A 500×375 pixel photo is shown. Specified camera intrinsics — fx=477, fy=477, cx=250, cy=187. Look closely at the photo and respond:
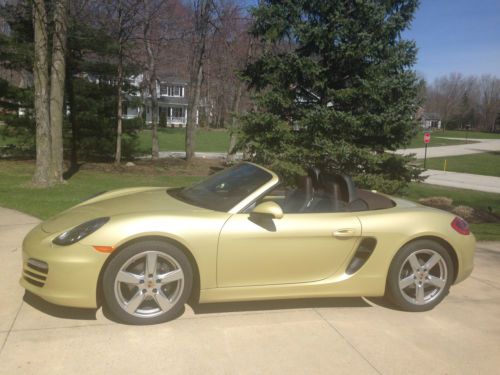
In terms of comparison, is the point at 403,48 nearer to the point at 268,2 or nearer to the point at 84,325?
the point at 268,2

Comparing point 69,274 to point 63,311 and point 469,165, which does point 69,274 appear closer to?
point 63,311

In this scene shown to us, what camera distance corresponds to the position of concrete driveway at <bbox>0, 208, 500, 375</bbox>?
317cm

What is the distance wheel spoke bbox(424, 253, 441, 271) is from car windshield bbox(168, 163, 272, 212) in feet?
5.41

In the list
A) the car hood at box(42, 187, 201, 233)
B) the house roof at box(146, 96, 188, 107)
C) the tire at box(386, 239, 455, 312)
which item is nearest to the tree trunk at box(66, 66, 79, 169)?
the car hood at box(42, 187, 201, 233)

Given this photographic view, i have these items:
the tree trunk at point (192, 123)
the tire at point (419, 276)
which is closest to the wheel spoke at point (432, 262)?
the tire at point (419, 276)

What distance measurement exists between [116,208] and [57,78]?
867cm

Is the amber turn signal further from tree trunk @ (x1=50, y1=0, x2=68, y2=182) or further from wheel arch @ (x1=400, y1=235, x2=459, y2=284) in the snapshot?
tree trunk @ (x1=50, y1=0, x2=68, y2=182)

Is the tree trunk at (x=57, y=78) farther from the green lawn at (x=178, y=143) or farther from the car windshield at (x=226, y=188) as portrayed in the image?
the green lawn at (x=178, y=143)

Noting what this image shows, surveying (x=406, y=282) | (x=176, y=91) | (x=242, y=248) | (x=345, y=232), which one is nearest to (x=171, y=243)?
(x=242, y=248)

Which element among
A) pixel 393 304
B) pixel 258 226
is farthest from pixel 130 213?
pixel 393 304

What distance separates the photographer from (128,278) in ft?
11.9

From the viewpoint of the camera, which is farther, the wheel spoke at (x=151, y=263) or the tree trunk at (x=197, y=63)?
the tree trunk at (x=197, y=63)

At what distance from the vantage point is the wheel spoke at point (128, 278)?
3.59m

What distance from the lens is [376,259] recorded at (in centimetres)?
418
